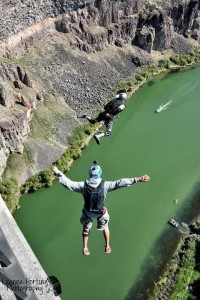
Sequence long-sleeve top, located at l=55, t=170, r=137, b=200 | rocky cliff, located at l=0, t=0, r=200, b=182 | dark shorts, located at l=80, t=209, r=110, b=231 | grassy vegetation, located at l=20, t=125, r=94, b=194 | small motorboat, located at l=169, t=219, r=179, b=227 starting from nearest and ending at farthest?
long-sleeve top, located at l=55, t=170, r=137, b=200
dark shorts, located at l=80, t=209, r=110, b=231
small motorboat, located at l=169, t=219, r=179, b=227
grassy vegetation, located at l=20, t=125, r=94, b=194
rocky cliff, located at l=0, t=0, r=200, b=182

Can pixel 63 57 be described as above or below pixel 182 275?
above

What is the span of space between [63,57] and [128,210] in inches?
769

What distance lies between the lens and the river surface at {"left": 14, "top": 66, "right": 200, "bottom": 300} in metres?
25.6

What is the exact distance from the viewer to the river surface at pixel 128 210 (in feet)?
84.0

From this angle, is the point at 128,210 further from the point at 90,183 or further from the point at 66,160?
the point at 90,183

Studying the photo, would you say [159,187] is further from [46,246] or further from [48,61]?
[48,61]

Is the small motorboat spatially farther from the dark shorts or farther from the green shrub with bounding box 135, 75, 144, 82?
the green shrub with bounding box 135, 75, 144, 82

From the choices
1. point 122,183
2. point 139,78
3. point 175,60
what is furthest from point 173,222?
point 175,60

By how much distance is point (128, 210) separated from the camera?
30.1 meters

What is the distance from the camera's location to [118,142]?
3769cm

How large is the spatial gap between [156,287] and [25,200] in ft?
37.9

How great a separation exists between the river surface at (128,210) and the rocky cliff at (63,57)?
11.0 feet

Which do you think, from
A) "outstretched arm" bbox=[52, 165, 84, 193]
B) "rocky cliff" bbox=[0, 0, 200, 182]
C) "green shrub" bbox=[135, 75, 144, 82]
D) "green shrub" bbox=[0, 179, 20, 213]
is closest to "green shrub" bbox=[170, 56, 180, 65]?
"rocky cliff" bbox=[0, 0, 200, 182]

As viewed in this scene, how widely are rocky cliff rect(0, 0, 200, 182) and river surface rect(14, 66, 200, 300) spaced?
11.0 feet
